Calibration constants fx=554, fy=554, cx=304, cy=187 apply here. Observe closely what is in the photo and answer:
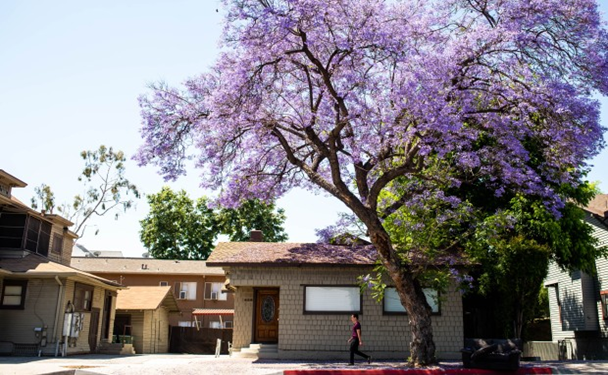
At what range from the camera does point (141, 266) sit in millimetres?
41406

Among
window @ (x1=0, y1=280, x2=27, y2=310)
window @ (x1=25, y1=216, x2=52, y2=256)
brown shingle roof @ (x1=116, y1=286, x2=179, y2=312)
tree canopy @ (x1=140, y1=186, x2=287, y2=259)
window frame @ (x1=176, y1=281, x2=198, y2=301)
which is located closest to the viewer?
window @ (x1=0, y1=280, x2=27, y2=310)

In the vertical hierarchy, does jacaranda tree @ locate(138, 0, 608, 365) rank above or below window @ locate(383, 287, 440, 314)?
above

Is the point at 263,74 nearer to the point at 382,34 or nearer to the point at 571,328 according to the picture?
the point at 382,34

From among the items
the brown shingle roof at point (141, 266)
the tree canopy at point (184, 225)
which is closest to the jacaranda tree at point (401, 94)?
the brown shingle roof at point (141, 266)

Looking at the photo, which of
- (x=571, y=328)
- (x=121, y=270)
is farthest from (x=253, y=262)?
(x=121, y=270)

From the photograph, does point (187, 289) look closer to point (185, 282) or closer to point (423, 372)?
point (185, 282)

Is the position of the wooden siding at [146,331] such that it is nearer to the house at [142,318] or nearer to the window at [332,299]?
the house at [142,318]

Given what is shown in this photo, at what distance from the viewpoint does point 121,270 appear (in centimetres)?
4062

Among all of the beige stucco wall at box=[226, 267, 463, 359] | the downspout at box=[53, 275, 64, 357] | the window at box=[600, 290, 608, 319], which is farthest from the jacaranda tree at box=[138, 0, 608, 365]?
Answer: the window at box=[600, 290, 608, 319]

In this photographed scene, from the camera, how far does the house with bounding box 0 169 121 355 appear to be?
845 inches

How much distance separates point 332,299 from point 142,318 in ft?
55.9

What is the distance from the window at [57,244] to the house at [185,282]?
1300 centimetres

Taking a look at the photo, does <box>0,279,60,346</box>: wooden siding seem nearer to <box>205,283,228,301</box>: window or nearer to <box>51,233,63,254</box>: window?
<box>51,233,63,254</box>: window

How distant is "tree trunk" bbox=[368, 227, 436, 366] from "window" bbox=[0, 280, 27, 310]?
48.9 feet
